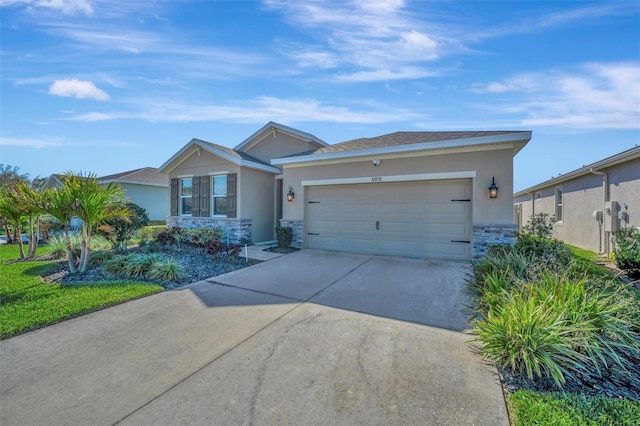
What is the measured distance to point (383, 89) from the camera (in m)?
Result: 10.0

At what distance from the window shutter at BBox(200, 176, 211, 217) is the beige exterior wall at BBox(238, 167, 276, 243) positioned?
184cm

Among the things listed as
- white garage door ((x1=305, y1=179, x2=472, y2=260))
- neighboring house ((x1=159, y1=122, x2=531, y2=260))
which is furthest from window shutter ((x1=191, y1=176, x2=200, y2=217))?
white garage door ((x1=305, y1=179, x2=472, y2=260))

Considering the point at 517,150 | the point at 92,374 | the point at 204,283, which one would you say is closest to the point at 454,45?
the point at 517,150

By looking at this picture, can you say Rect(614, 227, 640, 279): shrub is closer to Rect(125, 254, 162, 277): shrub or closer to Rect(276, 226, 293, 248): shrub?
Rect(276, 226, 293, 248): shrub

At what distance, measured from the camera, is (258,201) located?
454 inches

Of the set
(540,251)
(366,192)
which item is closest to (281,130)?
(366,192)

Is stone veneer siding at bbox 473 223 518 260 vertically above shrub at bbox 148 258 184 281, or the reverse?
stone veneer siding at bbox 473 223 518 260

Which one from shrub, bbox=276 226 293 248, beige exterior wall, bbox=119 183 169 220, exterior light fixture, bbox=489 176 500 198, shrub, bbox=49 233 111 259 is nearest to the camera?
exterior light fixture, bbox=489 176 500 198

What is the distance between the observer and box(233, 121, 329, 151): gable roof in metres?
12.0

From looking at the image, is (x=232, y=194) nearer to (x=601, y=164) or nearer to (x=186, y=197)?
(x=186, y=197)

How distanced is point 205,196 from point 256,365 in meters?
10.1

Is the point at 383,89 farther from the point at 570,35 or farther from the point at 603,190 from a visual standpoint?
the point at 603,190

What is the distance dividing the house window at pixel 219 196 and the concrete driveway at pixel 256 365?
6656 mm

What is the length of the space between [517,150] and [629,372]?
633 centimetres
